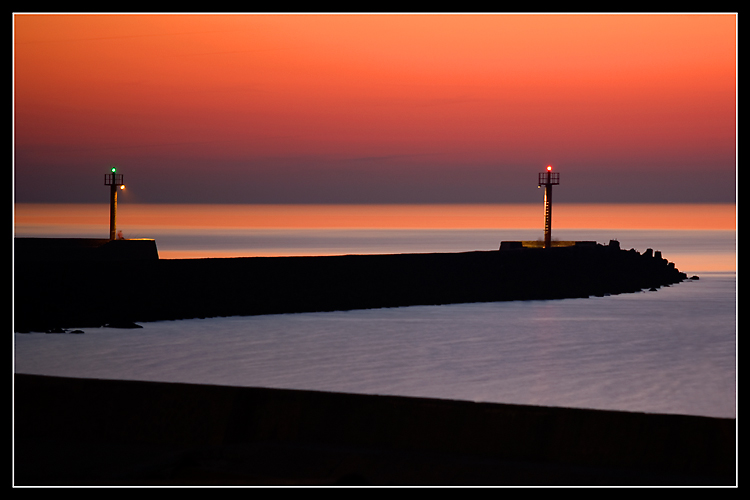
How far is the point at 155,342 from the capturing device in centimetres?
1491

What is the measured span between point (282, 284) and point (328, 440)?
13.5 metres

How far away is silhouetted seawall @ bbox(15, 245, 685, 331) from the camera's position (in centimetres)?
1537

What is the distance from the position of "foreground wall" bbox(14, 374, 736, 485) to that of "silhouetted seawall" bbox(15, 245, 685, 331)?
9.47 meters

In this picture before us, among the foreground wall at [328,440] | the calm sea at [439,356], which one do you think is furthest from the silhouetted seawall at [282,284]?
the foreground wall at [328,440]

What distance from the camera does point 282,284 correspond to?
756 inches

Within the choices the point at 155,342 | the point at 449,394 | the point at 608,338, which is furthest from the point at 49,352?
the point at 608,338

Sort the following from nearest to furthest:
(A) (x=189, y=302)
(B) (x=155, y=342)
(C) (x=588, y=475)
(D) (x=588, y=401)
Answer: (C) (x=588, y=475) < (D) (x=588, y=401) < (B) (x=155, y=342) < (A) (x=189, y=302)

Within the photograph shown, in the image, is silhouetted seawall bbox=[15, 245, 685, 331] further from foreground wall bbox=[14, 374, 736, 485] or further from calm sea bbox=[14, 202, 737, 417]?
foreground wall bbox=[14, 374, 736, 485]

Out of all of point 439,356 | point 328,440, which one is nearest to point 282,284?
point 439,356

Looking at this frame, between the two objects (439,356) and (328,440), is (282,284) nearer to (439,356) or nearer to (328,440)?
(439,356)

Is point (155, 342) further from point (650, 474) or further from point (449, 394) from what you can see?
point (650, 474)

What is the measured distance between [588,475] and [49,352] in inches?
414

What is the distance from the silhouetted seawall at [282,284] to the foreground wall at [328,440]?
9.47 meters

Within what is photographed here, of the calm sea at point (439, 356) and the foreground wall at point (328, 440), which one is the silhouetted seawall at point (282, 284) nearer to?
the calm sea at point (439, 356)
